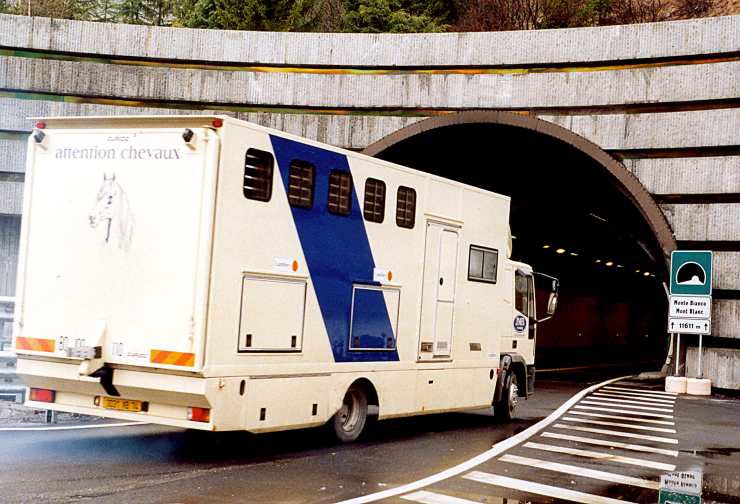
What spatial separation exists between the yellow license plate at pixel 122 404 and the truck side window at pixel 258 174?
2.46 meters

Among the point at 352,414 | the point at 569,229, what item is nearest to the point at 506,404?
Result: the point at 352,414

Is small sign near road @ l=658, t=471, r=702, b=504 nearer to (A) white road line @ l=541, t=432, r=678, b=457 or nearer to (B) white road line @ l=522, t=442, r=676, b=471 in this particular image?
(B) white road line @ l=522, t=442, r=676, b=471

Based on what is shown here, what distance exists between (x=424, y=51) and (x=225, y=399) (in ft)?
60.0

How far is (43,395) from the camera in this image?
11.1 meters

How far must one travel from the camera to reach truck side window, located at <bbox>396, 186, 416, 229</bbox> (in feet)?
44.3

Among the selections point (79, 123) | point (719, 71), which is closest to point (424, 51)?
point (719, 71)

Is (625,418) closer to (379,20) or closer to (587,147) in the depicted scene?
(587,147)

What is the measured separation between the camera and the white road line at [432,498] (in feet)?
30.3

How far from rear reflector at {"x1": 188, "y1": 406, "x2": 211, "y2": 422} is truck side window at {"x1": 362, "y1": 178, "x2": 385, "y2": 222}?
367cm

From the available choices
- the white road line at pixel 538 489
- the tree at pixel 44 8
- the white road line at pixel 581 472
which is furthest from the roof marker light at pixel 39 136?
the tree at pixel 44 8

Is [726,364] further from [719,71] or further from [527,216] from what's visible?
[527,216]

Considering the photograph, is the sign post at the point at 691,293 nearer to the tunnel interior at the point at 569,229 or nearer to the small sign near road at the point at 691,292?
the small sign near road at the point at 691,292

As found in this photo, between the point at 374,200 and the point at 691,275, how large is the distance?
14.2 metres

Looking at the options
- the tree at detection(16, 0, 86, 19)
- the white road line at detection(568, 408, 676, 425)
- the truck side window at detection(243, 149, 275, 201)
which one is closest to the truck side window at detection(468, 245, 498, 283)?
the white road line at detection(568, 408, 676, 425)
